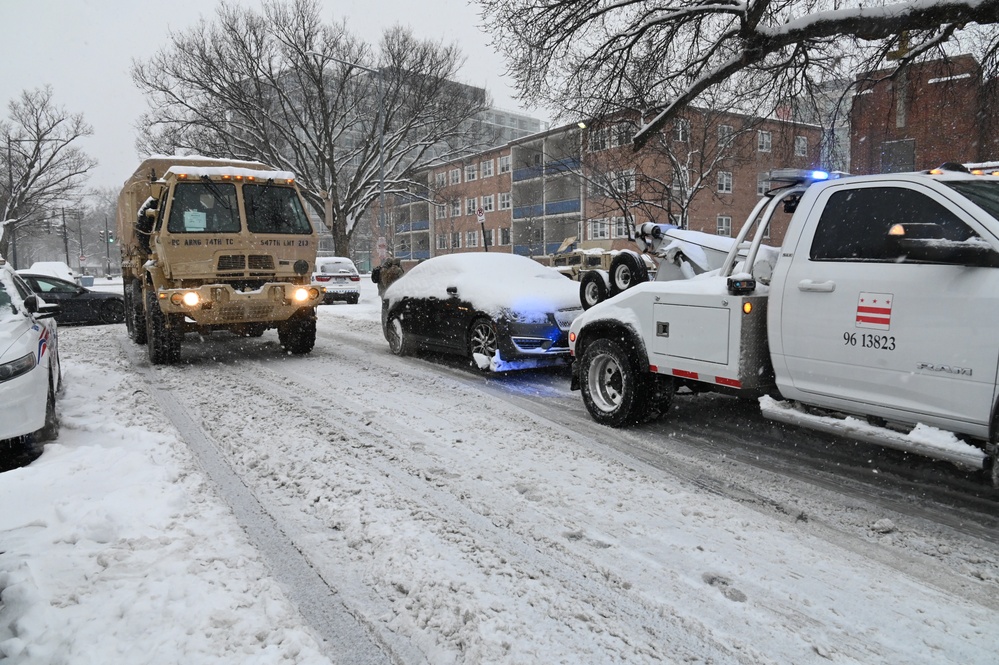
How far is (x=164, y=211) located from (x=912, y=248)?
30.2 feet

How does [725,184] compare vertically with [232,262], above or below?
above

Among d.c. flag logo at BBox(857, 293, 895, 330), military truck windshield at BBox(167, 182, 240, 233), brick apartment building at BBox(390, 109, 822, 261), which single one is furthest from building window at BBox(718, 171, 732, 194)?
d.c. flag logo at BBox(857, 293, 895, 330)

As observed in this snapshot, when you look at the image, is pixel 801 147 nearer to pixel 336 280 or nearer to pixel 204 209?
pixel 336 280

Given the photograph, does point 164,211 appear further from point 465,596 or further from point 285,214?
point 465,596

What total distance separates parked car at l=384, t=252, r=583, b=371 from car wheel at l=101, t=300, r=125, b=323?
9781 millimetres

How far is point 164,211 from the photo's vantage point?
919 cm

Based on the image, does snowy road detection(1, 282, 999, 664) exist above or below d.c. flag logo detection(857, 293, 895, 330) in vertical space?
below

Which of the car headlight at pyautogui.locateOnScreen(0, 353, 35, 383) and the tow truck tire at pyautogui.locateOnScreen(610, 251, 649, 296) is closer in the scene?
the car headlight at pyautogui.locateOnScreen(0, 353, 35, 383)

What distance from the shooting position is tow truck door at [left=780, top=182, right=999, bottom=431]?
11.7 ft

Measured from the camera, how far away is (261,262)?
31.3 feet

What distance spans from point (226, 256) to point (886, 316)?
8.42 m

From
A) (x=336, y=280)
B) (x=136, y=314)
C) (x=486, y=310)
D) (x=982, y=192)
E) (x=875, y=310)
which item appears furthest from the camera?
(x=336, y=280)

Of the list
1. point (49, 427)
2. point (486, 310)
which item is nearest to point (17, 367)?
point (49, 427)

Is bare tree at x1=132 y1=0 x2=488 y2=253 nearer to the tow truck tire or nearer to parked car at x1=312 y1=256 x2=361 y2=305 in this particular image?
parked car at x1=312 y1=256 x2=361 y2=305
